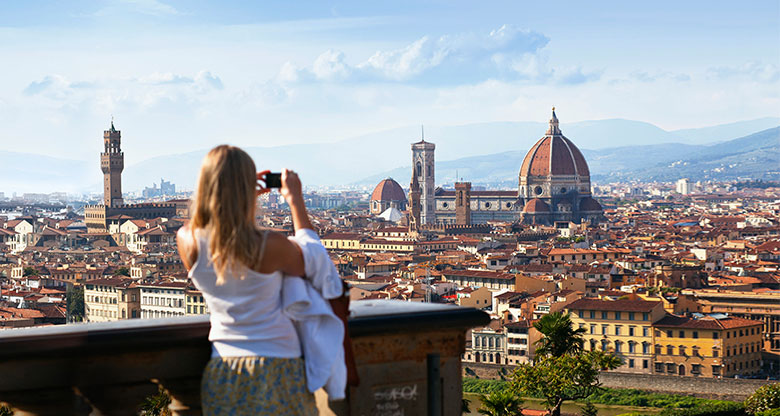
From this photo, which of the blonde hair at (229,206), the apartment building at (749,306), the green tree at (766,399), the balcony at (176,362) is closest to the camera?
the blonde hair at (229,206)

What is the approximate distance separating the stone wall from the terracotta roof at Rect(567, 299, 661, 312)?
7.94 feet

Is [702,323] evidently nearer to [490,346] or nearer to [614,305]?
[614,305]

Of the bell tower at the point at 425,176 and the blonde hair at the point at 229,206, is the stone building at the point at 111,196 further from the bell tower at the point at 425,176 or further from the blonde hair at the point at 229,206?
the blonde hair at the point at 229,206

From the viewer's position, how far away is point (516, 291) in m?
41.5

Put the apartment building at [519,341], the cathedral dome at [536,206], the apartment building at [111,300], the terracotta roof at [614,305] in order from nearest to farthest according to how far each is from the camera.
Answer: the terracotta roof at [614,305]
the apartment building at [519,341]
the apartment building at [111,300]
the cathedral dome at [536,206]

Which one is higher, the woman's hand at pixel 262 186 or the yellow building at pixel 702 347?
the woman's hand at pixel 262 186

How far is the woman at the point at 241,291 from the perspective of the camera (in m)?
2.92

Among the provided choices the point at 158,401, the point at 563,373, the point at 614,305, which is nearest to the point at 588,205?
the point at 614,305

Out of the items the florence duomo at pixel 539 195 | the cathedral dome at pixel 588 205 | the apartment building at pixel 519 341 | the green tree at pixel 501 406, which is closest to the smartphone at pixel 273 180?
the green tree at pixel 501 406

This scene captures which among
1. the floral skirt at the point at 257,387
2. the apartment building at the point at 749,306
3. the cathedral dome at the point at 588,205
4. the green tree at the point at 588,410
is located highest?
the floral skirt at the point at 257,387

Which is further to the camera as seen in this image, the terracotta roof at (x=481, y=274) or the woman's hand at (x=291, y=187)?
the terracotta roof at (x=481, y=274)

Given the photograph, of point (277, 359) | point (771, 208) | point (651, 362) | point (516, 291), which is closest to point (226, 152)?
point (277, 359)

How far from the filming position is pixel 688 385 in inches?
1182

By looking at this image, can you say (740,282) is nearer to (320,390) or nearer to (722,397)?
(722,397)
